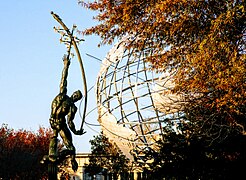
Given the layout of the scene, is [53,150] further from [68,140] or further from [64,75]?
[64,75]

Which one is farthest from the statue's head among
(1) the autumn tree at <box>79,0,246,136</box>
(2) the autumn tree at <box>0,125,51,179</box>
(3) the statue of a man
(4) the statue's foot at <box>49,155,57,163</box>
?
(2) the autumn tree at <box>0,125,51,179</box>

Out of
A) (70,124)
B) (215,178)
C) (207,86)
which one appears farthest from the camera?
(215,178)

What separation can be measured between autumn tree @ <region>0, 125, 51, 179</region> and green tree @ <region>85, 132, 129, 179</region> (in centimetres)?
442

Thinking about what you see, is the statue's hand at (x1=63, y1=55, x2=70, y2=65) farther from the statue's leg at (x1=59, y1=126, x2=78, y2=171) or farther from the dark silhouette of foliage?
the dark silhouette of foliage

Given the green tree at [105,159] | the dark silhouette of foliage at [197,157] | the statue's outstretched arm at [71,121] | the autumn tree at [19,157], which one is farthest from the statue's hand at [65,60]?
the autumn tree at [19,157]

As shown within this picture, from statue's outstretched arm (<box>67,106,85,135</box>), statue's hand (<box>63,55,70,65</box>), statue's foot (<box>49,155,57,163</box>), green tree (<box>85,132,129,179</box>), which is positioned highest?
green tree (<box>85,132,129,179</box>)

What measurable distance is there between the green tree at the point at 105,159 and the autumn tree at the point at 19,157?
14.5 feet

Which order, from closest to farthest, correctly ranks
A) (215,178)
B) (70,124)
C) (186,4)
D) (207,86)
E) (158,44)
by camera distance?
(70,124)
(186,4)
(207,86)
(158,44)
(215,178)

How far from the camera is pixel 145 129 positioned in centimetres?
2308

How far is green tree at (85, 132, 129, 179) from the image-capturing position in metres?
31.5

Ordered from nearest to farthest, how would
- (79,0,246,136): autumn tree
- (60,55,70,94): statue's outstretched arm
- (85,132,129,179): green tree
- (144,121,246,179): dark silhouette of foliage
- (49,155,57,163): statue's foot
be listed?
(49,155,57,163): statue's foot → (60,55,70,94): statue's outstretched arm → (79,0,246,136): autumn tree → (144,121,246,179): dark silhouette of foliage → (85,132,129,179): green tree

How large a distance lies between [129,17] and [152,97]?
717cm

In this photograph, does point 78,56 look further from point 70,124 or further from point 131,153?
point 131,153

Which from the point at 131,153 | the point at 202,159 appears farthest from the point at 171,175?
the point at 131,153
